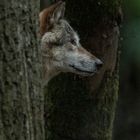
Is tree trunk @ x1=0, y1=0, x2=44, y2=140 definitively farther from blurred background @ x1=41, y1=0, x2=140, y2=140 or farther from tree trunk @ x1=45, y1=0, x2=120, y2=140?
blurred background @ x1=41, y1=0, x2=140, y2=140

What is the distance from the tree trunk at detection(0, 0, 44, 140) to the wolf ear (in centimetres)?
215

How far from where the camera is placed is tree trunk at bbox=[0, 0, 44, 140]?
317 centimetres

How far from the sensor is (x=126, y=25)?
7.59 meters

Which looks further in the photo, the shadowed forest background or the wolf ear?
the wolf ear

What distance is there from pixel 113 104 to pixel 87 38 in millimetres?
655

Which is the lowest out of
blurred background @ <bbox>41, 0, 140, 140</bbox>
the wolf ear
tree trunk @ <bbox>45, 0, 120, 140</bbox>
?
blurred background @ <bbox>41, 0, 140, 140</bbox>

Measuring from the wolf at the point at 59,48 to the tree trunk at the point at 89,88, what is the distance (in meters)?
0.24

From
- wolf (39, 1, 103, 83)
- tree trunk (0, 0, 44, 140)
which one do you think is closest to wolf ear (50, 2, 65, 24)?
wolf (39, 1, 103, 83)

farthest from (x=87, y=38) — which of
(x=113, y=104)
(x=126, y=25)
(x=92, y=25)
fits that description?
(x=126, y=25)

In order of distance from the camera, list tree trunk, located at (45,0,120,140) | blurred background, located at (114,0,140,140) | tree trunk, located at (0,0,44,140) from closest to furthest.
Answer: tree trunk, located at (0,0,44,140)
tree trunk, located at (45,0,120,140)
blurred background, located at (114,0,140,140)

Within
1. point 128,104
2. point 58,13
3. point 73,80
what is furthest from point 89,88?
point 128,104

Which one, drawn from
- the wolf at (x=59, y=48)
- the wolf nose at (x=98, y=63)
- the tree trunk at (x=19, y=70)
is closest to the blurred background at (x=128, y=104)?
the wolf at (x=59, y=48)

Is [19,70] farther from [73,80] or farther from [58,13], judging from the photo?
[58,13]

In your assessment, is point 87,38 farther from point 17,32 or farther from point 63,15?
point 17,32
